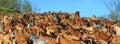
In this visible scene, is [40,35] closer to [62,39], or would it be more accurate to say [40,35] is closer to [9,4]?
[62,39]

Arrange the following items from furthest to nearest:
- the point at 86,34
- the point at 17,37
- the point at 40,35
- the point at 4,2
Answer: the point at 4,2
the point at 17,37
the point at 40,35
the point at 86,34

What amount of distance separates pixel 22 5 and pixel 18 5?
78 cm

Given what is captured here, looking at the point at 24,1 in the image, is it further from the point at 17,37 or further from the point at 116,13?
the point at 17,37

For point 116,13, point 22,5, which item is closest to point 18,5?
point 22,5

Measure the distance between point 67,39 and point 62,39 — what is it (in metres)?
0.08

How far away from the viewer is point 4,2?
62.3 meters

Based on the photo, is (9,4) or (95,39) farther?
(9,4)

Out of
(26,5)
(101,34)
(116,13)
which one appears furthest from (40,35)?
(26,5)

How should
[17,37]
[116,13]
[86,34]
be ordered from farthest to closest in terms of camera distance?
[116,13]
[17,37]
[86,34]

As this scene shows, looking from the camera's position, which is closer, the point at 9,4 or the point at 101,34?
the point at 101,34

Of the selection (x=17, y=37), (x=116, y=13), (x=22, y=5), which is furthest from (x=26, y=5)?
(x=17, y=37)

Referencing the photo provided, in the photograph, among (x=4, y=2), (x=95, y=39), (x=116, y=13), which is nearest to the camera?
(x=95, y=39)

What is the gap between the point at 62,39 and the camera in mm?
3445

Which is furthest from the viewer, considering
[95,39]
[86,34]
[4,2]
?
[4,2]
